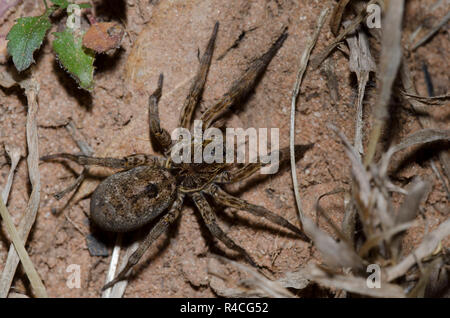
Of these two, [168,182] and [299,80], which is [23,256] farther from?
[299,80]

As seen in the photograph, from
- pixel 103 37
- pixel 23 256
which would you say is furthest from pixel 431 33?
pixel 23 256

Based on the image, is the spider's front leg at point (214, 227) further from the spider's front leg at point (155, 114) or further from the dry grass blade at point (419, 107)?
the dry grass blade at point (419, 107)

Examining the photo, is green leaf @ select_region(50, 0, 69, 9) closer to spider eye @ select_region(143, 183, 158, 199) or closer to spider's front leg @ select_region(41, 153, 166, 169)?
spider's front leg @ select_region(41, 153, 166, 169)

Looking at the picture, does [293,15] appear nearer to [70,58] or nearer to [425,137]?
[425,137]

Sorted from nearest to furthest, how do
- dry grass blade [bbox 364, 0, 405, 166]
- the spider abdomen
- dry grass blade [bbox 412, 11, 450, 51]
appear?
1. dry grass blade [bbox 364, 0, 405, 166]
2. the spider abdomen
3. dry grass blade [bbox 412, 11, 450, 51]

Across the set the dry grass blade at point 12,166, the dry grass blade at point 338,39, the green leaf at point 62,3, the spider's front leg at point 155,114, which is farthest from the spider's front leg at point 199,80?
the dry grass blade at point 12,166

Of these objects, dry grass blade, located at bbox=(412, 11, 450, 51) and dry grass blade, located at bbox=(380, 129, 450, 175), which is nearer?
dry grass blade, located at bbox=(380, 129, 450, 175)

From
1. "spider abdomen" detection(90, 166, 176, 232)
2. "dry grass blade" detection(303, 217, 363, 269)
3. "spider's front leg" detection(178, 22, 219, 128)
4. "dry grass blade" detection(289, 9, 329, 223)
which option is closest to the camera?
"dry grass blade" detection(303, 217, 363, 269)

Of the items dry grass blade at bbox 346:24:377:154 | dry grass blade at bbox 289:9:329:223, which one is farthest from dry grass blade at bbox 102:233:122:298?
dry grass blade at bbox 346:24:377:154
